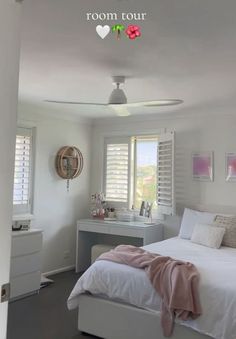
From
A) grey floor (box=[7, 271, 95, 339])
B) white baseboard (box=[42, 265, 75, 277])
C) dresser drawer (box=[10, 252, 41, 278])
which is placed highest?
dresser drawer (box=[10, 252, 41, 278])

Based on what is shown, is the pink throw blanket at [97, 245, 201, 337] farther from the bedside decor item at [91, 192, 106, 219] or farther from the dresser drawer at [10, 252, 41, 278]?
the bedside decor item at [91, 192, 106, 219]

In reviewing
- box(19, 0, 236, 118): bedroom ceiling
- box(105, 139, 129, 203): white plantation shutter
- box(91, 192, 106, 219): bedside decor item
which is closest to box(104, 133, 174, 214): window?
box(105, 139, 129, 203): white plantation shutter

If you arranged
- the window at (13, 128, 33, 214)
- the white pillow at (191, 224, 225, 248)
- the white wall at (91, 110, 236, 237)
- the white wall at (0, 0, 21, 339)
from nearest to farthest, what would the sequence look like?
the white wall at (0, 0, 21, 339)
the white pillow at (191, 224, 225, 248)
the window at (13, 128, 33, 214)
the white wall at (91, 110, 236, 237)

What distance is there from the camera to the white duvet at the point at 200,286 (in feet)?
7.92

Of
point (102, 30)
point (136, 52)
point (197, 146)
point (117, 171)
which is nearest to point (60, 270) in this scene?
point (117, 171)

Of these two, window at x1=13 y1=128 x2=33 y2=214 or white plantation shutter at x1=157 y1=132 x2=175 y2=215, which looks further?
white plantation shutter at x1=157 y1=132 x2=175 y2=215

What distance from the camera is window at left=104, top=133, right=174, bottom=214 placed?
532 cm

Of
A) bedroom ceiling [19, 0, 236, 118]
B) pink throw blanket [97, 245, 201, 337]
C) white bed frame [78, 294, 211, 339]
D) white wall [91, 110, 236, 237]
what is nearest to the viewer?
bedroom ceiling [19, 0, 236, 118]

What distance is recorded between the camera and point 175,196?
190 inches

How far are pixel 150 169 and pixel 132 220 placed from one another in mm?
865

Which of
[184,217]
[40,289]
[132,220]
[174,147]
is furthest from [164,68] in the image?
[40,289]

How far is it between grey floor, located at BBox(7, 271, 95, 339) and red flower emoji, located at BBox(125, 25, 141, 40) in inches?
102

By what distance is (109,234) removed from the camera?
5152 mm

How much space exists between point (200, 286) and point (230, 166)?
2.41 meters
